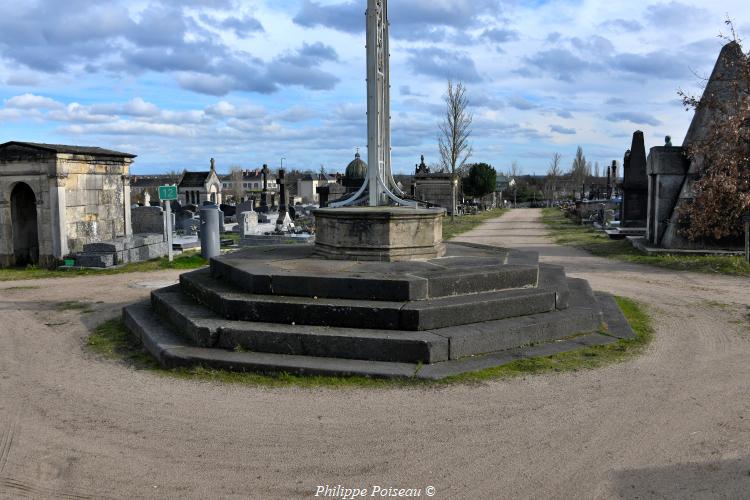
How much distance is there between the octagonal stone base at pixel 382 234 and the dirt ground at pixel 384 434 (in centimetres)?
304

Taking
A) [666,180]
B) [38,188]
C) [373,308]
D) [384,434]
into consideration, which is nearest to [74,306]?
[373,308]

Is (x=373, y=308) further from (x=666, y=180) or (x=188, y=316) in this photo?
(x=666, y=180)

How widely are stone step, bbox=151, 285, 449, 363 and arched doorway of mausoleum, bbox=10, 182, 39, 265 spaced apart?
36.4ft

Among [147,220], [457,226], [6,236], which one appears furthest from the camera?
[457,226]

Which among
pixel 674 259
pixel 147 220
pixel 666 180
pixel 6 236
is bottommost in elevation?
pixel 674 259

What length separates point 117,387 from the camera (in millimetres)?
5609

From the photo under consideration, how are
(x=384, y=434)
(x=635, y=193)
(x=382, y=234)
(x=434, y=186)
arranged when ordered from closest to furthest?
(x=384, y=434) < (x=382, y=234) < (x=635, y=193) < (x=434, y=186)

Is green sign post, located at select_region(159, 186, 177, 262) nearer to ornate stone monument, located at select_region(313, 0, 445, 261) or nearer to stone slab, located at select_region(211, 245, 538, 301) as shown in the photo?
ornate stone monument, located at select_region(313, 0, 445, 261)

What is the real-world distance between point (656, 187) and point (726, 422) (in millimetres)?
14402

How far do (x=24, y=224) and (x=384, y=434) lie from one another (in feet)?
48.0

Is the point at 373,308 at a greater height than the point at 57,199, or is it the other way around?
the point at 57,199

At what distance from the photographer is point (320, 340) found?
6062mm

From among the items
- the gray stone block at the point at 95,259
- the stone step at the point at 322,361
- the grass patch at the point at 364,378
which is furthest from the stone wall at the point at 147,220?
the stone step at the point at 322,361

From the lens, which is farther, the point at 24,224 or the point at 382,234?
the point at 24,224
